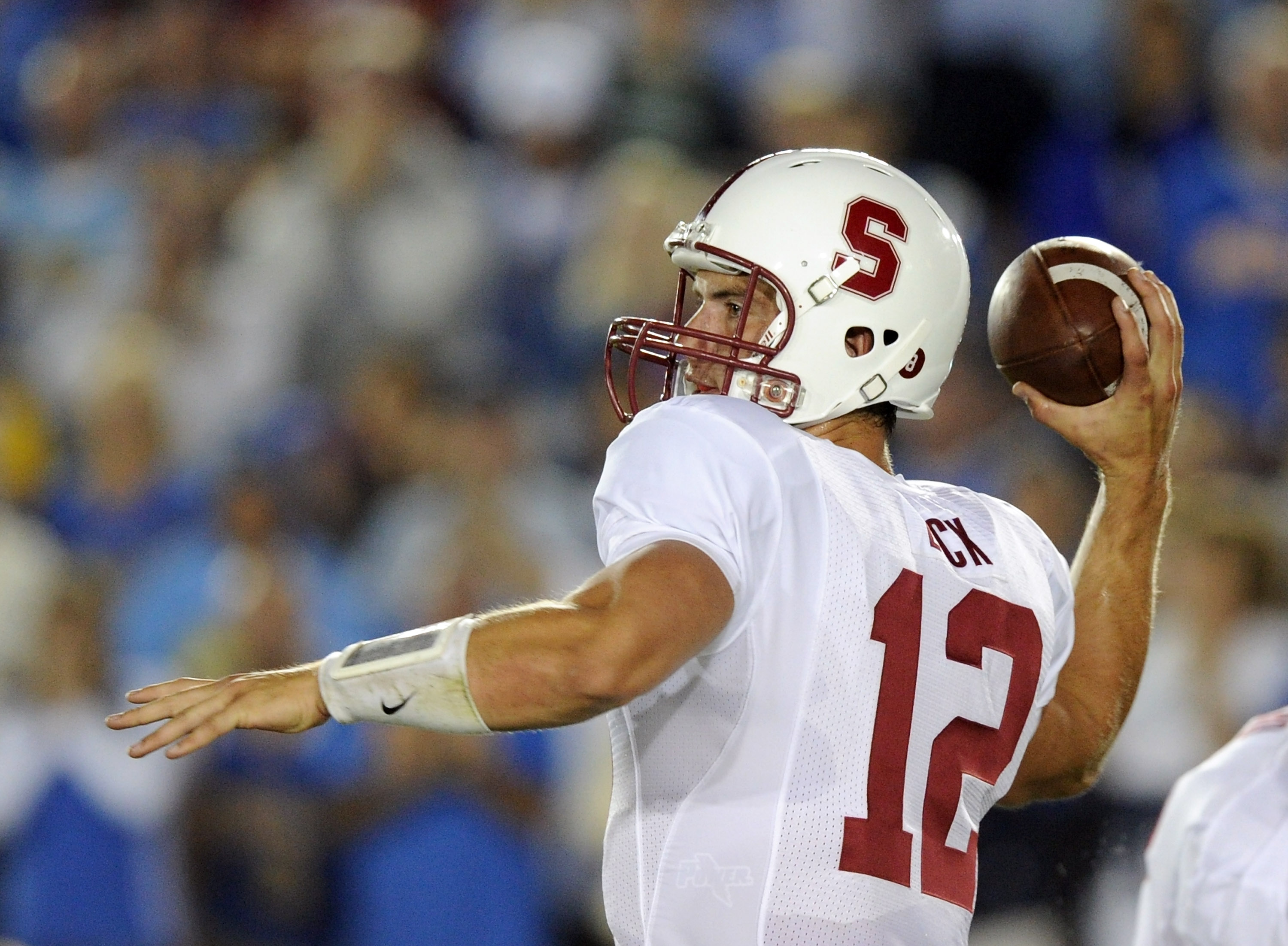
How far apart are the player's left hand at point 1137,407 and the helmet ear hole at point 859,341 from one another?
44 centimetres

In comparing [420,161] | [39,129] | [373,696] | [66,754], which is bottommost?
[66,754]

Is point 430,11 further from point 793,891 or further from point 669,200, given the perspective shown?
point 793,891

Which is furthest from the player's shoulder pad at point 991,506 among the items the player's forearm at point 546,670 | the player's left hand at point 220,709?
the player's left hand at point 220,709

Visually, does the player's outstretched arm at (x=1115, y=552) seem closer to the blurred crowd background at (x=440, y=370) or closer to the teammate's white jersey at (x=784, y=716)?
the teammate's white jersey at (x=784, y=716)

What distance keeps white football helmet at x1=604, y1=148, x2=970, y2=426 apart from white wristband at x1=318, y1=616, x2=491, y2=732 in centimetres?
66

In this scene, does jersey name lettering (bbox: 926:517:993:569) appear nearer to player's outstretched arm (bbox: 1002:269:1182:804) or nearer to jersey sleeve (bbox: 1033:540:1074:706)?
jersey sleeve (bbox: 1033:540:1074:706)

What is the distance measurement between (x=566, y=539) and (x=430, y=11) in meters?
3.92

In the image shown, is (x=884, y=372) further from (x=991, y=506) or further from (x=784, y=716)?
(x=784, y=716)

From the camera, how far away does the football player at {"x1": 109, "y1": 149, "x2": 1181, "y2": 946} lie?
231 cm

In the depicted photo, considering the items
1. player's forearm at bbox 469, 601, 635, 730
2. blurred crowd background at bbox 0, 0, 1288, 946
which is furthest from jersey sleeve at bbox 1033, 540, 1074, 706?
blurred crowd background at bbox 0, 0, 1288, 946

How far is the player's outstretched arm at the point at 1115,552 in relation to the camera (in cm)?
310

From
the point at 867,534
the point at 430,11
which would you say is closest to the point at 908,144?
the point at 430,11

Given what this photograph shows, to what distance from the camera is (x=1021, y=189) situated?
767 cm

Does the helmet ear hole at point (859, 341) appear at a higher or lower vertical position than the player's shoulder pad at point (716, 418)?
higher
